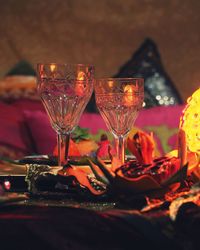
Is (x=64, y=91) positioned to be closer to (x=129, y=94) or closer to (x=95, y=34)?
(x=129, y=94)

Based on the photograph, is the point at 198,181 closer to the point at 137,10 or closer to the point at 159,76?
the point at 159,76

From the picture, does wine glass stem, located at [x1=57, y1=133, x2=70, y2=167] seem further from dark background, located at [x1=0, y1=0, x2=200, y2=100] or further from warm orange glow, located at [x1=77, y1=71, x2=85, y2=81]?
dark background, located at [x1=0, y1=0, x2=200, y2=100]

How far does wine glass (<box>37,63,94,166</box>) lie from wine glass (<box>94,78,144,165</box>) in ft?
0.10

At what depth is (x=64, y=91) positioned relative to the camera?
4.33 ft

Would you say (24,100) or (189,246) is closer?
(189,246)

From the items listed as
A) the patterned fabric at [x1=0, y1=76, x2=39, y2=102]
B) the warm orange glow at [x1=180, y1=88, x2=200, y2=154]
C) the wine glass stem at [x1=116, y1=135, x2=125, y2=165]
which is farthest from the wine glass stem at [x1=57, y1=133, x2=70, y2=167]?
the patterned fabric at [x1=0, y1=76, x2=39, y2=102]

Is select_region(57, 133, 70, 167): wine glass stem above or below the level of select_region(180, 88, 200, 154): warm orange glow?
below

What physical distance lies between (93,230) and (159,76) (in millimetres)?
1807

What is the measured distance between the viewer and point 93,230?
3.34 ft

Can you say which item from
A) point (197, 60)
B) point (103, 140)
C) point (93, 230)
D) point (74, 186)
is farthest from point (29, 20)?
point (93, 230)

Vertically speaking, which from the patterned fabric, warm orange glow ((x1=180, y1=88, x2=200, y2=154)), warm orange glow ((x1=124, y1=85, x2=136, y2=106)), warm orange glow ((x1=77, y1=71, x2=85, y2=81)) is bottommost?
warm orange glow ((x1=180, y1=88, x2=200, y2=154))

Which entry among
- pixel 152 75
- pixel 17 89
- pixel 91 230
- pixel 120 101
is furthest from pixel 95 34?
pixel 91 230

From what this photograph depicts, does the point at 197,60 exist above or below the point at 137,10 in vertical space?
below

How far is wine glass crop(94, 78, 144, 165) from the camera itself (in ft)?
4.38
